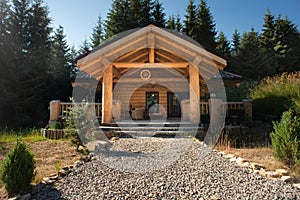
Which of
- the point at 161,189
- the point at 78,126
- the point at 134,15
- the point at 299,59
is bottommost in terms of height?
the point at 161,189

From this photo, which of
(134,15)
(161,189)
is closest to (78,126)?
(161,189)

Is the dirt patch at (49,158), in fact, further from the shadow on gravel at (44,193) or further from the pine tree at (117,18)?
the pine tree at (117,18)

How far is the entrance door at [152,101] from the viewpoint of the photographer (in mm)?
12691

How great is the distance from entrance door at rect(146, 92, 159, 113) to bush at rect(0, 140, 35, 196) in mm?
9617

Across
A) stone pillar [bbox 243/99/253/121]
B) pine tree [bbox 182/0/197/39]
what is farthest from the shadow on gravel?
pine tree [bbox 182/0/197/39]

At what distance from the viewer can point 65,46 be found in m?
23.8

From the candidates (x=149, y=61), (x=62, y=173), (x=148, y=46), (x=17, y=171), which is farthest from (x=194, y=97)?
(x=17, y=171)

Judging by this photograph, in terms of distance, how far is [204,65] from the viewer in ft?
28.0

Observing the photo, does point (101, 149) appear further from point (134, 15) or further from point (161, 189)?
point (134, 15)

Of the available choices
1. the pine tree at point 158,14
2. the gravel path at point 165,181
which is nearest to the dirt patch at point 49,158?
the gravel path at point 165,181

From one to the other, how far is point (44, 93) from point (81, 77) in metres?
6.90

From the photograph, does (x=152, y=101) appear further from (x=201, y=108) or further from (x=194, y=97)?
(x=194, y=97)

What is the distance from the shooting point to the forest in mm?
16156

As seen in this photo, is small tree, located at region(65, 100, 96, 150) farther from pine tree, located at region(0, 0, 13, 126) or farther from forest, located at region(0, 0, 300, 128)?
pine tree, located at region(0, 0, 13, 126)
